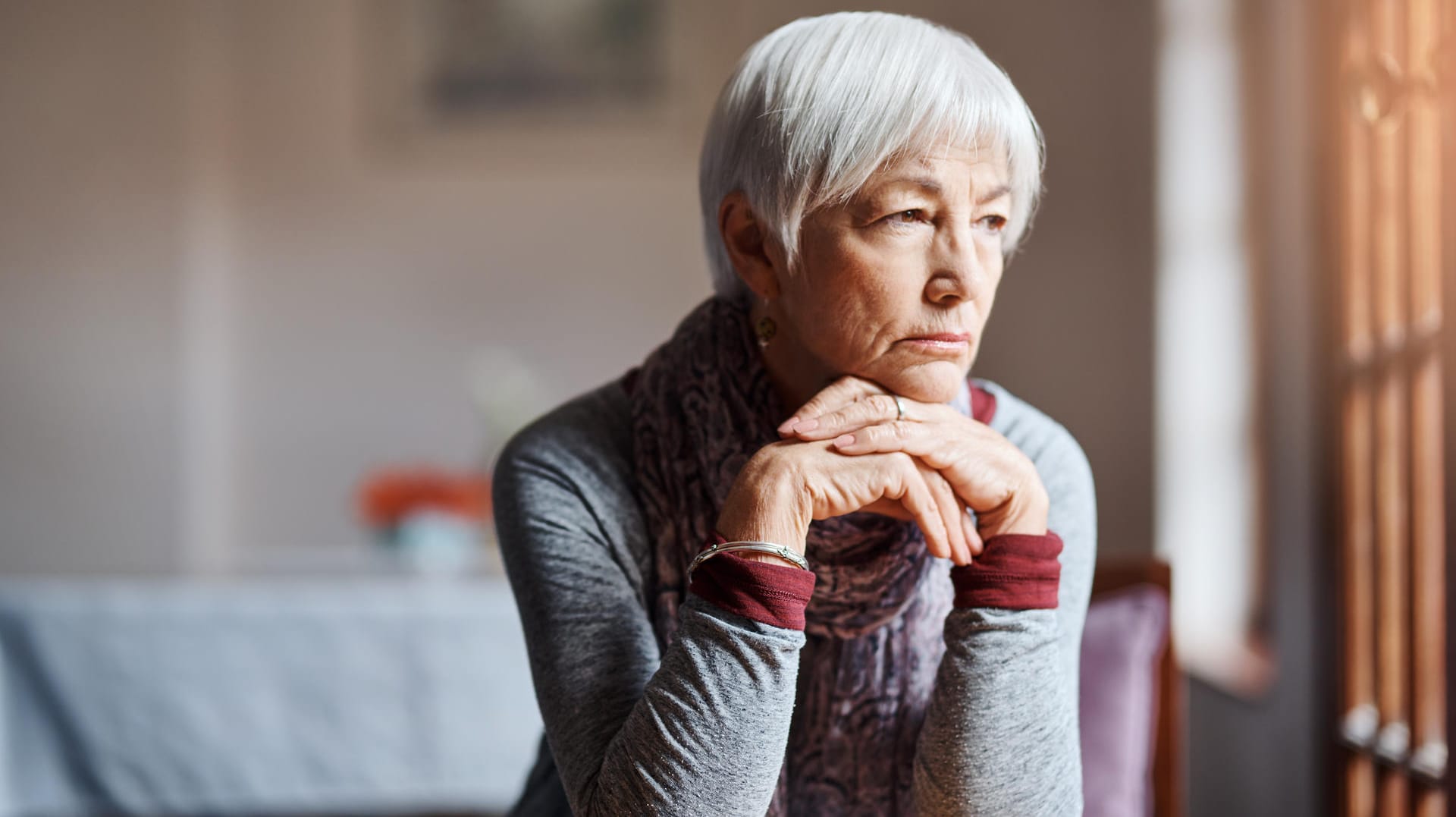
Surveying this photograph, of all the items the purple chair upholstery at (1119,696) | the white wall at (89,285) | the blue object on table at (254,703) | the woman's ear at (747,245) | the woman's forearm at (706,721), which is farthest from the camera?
the white wall at (89,285)

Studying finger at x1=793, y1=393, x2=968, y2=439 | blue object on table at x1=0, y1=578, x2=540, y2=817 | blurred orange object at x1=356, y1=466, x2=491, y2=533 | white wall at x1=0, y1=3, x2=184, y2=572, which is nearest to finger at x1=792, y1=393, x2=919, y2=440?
finger at x1=793, y1=393, x2=968, y2=439

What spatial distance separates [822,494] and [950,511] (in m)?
0.09

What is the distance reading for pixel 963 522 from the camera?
2.67 feet

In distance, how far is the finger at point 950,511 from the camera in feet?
2.62

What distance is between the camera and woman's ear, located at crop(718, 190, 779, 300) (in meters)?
0.86

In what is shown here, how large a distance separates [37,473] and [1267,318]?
376cm

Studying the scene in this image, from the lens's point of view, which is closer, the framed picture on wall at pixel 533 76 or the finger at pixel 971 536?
the finger at pixel 971 536

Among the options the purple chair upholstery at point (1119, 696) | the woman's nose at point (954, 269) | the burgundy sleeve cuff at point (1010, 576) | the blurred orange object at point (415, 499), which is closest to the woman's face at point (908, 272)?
the woman's nose at point (954, 269)

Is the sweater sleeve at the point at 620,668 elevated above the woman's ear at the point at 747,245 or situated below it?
below

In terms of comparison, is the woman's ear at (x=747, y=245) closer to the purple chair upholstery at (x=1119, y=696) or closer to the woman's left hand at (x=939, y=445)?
the woman's left hand at (x=939, y=445)

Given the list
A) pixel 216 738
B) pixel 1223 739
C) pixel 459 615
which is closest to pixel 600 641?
pixel 459 615

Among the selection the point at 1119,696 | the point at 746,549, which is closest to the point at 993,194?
the point at 746,549

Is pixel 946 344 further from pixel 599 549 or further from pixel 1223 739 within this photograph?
pixel 1223 739

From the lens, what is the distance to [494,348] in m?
3.99
